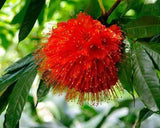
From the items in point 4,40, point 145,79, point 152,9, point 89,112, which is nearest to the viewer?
point 145,79

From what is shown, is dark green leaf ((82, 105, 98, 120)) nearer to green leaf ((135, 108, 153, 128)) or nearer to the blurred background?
the blurred background

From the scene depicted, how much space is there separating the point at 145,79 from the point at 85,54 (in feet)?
0.67

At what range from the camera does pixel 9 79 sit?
113 centimetres

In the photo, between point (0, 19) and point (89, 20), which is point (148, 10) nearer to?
point (89, 20)

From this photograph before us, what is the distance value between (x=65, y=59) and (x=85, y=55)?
78mm

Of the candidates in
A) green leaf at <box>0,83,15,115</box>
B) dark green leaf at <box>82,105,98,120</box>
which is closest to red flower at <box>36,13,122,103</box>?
green leaf at <box>0,83,15,115</box>

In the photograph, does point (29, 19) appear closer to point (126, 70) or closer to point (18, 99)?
point (18, 99)

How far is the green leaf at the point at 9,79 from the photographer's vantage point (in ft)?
3.59

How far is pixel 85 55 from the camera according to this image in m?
0.89

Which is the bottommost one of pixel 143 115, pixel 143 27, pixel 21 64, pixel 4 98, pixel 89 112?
pixel 89 112

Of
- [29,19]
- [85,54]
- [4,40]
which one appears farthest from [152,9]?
[4,40]

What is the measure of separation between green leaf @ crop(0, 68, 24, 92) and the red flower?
20 cm

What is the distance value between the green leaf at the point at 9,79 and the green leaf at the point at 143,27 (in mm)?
476

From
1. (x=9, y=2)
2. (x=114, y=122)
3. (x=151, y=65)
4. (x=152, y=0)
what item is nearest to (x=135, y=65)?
(x=151, y=65)
